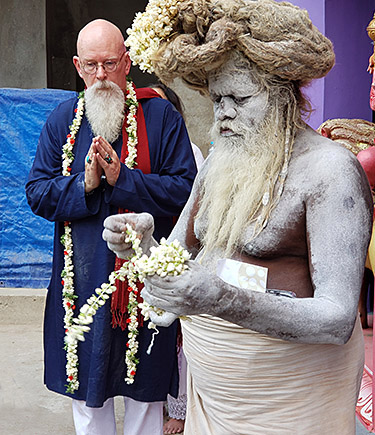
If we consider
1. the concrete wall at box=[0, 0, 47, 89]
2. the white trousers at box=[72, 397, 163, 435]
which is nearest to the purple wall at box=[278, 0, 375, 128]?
the white trousers at box=[72, 397, 163, 435]

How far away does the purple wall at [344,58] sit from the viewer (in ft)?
16.0

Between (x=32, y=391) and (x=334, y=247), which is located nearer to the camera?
(x=334, y=247)

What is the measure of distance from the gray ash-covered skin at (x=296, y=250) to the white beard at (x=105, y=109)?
144 centimetres

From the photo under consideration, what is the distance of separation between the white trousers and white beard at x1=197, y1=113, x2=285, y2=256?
170 cm

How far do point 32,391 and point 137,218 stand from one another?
319 cm

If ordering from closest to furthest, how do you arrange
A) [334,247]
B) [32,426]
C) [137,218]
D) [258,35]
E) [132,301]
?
[334,247], [258,35], [137,218], [132,301], [32,426]

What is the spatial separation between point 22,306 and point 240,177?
4.78 metres

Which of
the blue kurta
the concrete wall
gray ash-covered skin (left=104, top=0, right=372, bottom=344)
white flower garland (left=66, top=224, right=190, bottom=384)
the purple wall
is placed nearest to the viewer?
white flower garland (left=66, top=224, right=190, bottom=384)

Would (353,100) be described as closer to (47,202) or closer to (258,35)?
(47,202)

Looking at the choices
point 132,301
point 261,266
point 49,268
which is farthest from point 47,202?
point 49,268

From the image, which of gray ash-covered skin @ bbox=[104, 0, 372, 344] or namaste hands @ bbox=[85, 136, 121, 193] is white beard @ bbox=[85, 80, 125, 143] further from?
gray ash-covered skin @ bbox=[104, 0, 372, 344]

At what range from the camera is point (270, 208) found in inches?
75.9

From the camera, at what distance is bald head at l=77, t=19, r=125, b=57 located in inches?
134

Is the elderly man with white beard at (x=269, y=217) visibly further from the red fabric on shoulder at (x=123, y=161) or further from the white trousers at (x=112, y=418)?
the white trousers at (x=112, y=418)
